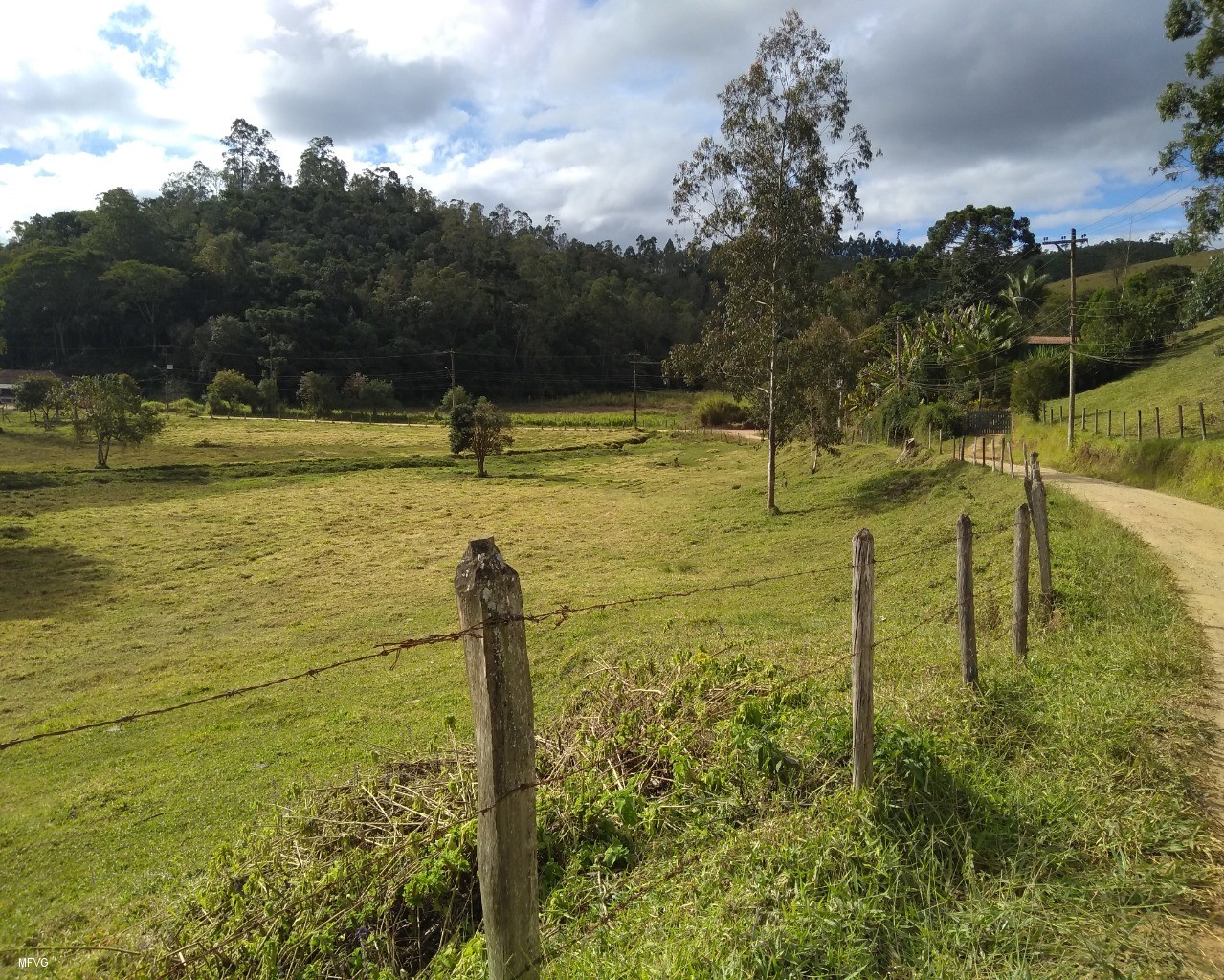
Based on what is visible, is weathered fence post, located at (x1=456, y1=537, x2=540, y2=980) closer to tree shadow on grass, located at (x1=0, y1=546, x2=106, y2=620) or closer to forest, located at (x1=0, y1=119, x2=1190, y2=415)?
tree shadow on grass, located at (x1=0, y1=546, x2=106, y2=620)

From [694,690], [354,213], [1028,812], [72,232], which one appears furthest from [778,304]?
[72,232]

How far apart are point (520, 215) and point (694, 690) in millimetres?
136441

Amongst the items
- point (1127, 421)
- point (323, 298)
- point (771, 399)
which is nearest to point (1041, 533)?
point (771, 399)

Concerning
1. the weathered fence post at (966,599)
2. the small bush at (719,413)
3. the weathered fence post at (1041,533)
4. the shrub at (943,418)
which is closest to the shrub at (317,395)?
the small bush at (719,413)

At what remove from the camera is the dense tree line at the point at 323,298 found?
79.8 metres

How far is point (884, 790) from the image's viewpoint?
4.28 meters

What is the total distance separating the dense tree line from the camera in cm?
7981

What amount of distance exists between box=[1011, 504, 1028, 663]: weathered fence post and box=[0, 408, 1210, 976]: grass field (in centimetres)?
20

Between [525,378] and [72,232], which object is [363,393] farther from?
[72,232]

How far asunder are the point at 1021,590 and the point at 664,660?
3.69m

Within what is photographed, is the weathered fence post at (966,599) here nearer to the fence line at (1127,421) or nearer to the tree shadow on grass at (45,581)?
the fence line at (1127,421)

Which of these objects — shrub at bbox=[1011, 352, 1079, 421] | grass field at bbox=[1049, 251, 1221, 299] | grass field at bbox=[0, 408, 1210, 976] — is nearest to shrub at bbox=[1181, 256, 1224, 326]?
grass field at bbox=[0, 408, 1210, 976]

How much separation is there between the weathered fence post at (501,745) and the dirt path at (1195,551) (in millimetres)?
2892

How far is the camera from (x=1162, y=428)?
84.9 ft
